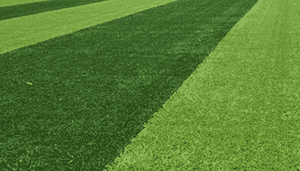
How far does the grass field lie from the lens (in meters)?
1.44

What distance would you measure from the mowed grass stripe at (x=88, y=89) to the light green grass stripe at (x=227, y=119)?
0.46ft

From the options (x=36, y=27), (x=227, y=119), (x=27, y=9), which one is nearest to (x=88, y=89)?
(x=227, y=119)

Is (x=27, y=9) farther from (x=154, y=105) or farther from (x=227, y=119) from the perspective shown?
(x=227, y=119)

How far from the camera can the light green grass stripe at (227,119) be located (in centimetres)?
139

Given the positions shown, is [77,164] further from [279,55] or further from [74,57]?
[279,55]

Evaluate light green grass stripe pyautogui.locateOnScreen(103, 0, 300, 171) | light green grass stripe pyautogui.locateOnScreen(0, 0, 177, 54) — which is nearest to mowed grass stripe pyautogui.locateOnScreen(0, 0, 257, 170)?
light green grass stripe pyautogui.locateOnScreen(103, 0, 300, 171)

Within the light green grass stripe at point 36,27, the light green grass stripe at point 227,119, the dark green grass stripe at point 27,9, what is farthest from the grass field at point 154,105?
the dark green grass stripe at point 27,9

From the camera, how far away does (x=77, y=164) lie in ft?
4.61

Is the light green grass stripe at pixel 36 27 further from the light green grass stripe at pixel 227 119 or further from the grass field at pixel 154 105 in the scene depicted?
the light green grass stripe at pixel 227 119

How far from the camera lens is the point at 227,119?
1743 millimetres

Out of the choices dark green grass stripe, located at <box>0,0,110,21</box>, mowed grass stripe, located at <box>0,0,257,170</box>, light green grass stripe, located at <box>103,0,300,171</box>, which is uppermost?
light green grass stripe, located at <box>103,0,300,171</box>

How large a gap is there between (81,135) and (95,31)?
363cm

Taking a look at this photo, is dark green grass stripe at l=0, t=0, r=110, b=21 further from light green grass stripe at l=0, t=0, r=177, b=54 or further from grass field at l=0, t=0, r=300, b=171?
grass field at l=0, t=0, r=300, b=171

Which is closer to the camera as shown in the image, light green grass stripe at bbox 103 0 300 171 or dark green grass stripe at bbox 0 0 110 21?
light green grass stripe at bbox 103 0 300 171
